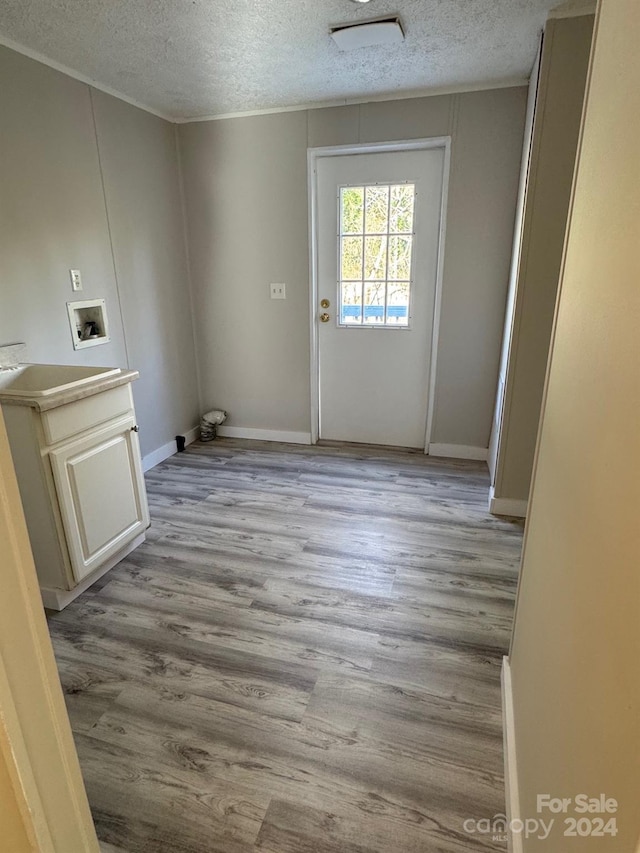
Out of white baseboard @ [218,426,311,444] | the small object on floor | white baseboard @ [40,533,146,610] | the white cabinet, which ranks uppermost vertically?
the white cabinet

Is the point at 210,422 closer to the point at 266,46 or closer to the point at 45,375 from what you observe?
the point at 45,375

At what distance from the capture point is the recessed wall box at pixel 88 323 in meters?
2.63

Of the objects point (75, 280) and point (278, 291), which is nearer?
point (75, 280)

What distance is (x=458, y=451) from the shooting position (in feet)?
11.2

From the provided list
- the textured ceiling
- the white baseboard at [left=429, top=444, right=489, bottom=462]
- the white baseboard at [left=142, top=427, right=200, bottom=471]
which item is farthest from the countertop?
the white baseboard at [left=429, top=444, right=489, bottom=462]

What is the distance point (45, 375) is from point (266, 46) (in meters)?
1.89

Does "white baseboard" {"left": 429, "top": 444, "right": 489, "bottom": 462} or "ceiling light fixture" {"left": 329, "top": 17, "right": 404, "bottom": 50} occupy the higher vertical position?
"ceiling light fixture" {"left": 329, "top": 17, "right": 404, "bottom": 50}

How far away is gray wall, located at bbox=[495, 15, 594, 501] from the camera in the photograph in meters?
2.03

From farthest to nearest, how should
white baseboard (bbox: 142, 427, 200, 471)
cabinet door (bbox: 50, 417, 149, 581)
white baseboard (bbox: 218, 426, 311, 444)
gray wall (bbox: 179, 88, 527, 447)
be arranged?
white baseboard (bbox: 218, 426, 311, 444)
white baseboard (bbox: 142, 427, 200, 471)
gray wall (bbox: 179, 88, 527, 447)
cabinet door (bbox: 50, 417, 149, 581)

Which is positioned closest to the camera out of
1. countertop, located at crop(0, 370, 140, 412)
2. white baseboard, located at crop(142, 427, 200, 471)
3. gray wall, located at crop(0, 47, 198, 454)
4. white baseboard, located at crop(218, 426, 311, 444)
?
countertop, located at crop(0, 370, 140, 412)

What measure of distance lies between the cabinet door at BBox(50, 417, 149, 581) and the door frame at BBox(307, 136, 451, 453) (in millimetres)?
1676

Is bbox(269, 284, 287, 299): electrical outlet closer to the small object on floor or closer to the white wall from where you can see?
→ the small object on floor

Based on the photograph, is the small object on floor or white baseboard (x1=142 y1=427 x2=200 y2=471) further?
the small object on floor

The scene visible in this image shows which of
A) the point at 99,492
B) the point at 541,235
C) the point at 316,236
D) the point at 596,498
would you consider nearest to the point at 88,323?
the point at 99,492
